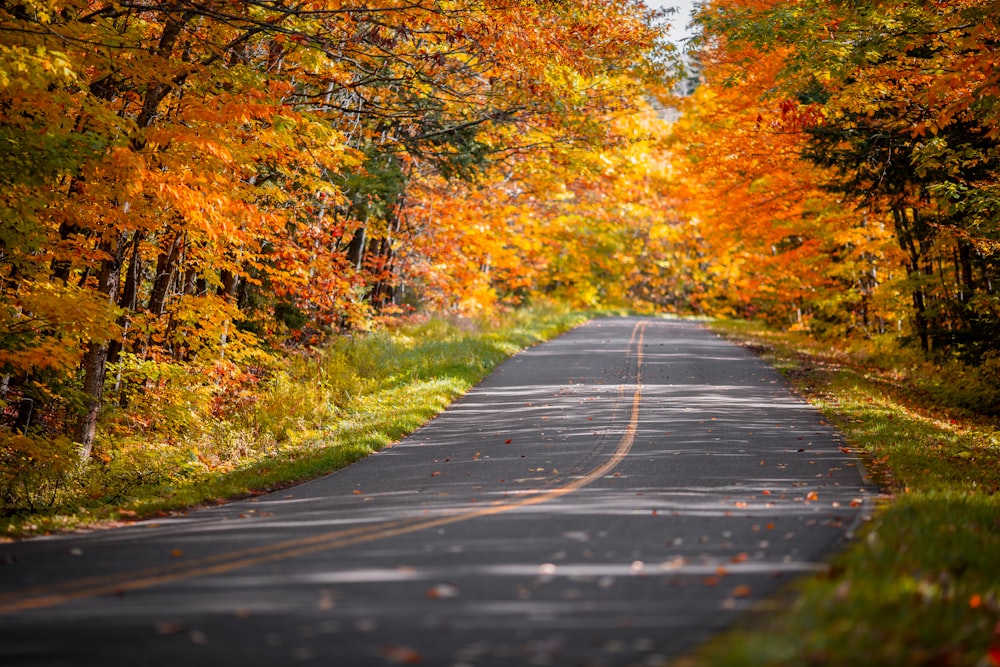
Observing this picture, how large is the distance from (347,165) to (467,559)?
44.3ft

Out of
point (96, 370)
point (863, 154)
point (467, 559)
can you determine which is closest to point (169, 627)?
point (467, 559)

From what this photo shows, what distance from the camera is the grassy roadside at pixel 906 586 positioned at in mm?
4699

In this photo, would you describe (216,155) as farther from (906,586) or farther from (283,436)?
(906,586)

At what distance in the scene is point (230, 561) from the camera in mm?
7137

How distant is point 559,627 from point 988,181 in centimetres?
1529

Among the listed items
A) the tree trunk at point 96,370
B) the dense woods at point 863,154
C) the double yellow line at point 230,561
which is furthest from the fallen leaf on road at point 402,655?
the tree trunk at point 96,370

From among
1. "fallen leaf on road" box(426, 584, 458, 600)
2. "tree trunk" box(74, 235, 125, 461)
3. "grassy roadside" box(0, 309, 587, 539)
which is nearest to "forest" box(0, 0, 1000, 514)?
"tree trunk" box(74, 235, 125, 461)

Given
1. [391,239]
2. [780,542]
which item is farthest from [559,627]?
[391,239]

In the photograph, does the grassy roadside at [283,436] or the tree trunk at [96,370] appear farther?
the tree trunk at [96,370]

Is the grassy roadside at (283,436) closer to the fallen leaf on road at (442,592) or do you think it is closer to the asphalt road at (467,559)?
the asphalt road at (467,559)

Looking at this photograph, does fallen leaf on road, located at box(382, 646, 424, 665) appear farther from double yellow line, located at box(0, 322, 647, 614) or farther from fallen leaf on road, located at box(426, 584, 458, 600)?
double yellow line, located at box(0, 322, 647, 614)

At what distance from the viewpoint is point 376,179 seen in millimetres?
20422

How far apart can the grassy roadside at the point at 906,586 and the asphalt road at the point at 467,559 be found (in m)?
0.40

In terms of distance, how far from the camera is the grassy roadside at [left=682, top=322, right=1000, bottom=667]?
470cm
